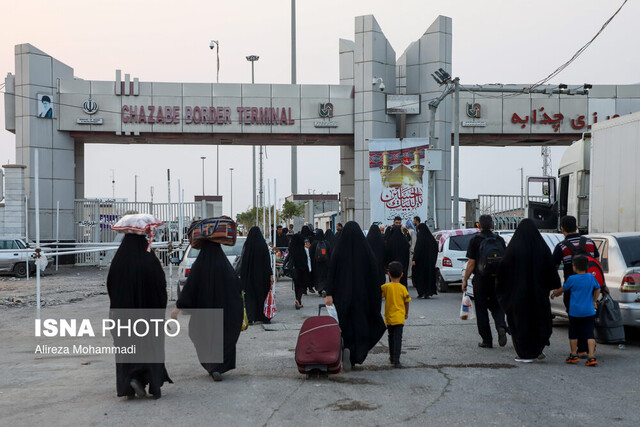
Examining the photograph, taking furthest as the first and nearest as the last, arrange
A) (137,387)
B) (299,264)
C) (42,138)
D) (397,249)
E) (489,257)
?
(42,138), (397,249), (299,264), (489,257), (137,387)

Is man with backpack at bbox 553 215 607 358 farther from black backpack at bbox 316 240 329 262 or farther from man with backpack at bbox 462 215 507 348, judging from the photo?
black backpack at bbox 316 240 329 262

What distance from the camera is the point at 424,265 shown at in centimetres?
1720

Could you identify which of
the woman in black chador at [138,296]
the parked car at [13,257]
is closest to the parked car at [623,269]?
the woman in black chador at [138,296]

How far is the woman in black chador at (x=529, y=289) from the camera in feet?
28.2

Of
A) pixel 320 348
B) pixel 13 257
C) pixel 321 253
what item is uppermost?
pixel 321 253

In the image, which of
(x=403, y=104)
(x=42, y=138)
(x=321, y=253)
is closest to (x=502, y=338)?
(x=321, y=253)

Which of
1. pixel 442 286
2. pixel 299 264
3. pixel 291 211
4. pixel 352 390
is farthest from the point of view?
pixel 291 211

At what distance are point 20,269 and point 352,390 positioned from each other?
22139mm

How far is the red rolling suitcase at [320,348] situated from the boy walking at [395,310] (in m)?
0.77

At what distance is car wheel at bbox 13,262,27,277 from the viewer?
2623 cm

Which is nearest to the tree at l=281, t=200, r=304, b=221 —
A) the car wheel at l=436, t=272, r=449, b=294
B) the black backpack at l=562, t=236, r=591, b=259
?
the car wheel at l=436, t=272, r=449, b=294

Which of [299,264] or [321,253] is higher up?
[321,253]

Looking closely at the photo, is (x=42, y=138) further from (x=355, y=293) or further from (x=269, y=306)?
(x=355, y=293)

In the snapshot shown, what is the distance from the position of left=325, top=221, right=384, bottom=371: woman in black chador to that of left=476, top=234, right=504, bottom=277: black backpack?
1824 millimetres
